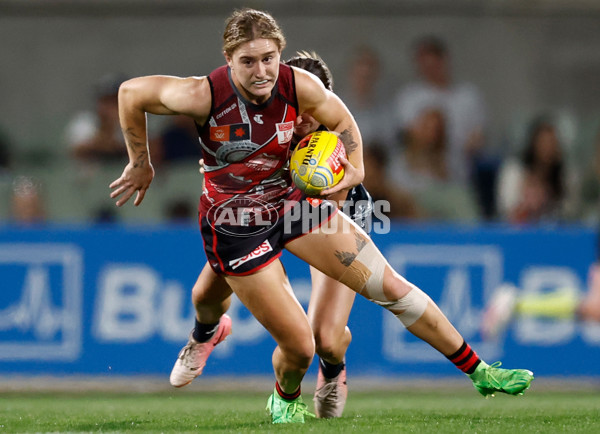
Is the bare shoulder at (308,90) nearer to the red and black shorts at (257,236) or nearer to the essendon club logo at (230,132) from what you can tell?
the essendon club logo at (230,132)

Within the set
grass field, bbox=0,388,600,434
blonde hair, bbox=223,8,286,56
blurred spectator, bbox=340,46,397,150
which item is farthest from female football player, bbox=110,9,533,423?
blurred spectator, bbox=340,46,397,150

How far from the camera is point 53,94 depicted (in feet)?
40.3

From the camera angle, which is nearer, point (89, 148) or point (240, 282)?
point (240, 282)

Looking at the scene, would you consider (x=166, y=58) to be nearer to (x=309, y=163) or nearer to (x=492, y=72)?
(x=492, y=72)

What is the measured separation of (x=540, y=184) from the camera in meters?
10.7

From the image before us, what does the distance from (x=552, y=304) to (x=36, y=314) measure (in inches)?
185

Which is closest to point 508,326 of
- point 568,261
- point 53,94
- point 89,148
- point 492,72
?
point 568,261

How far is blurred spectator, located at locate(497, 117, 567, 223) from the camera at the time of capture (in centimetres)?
1066

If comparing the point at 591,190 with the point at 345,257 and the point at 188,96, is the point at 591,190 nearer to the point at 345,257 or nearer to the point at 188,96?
the point at 345,257

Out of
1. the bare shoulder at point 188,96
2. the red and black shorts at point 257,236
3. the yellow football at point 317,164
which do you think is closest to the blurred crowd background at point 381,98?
the red and black shorts at point 257,236

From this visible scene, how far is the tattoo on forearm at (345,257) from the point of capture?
5.58m

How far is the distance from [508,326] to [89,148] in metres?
4.99

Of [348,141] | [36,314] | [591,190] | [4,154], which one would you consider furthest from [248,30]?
[4,154]

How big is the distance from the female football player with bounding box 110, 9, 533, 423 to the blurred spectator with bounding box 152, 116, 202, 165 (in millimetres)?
5591
